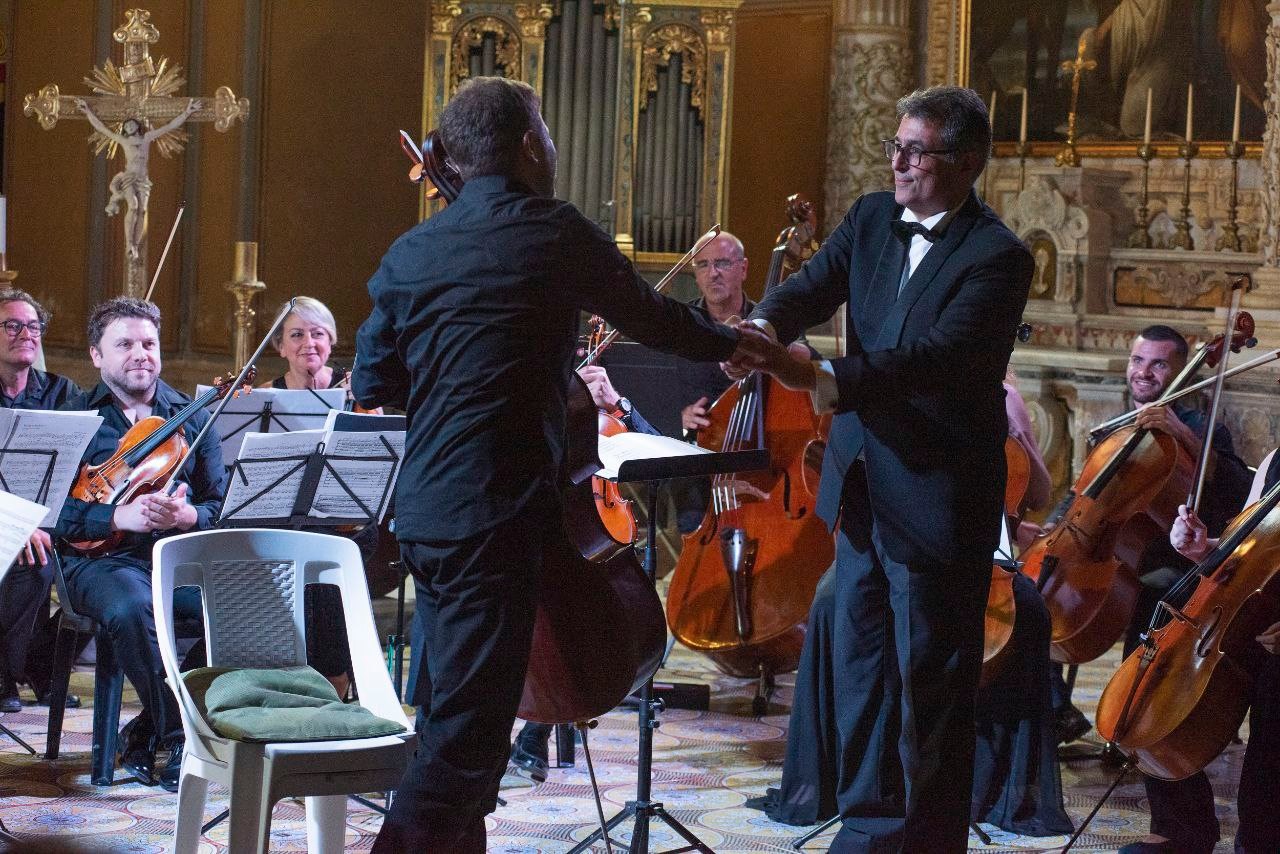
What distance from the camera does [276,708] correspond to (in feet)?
8.51

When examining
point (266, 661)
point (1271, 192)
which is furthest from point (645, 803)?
point (1271, 192)

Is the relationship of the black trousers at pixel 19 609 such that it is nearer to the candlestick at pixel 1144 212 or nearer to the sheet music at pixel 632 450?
the sheet music at pixel 632 450

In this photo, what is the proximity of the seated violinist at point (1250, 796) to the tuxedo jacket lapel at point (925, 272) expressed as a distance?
3.54ft

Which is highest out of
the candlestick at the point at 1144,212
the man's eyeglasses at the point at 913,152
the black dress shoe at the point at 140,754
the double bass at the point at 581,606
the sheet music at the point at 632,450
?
the candlestick at the point at 1144,212

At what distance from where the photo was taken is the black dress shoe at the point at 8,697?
4.43 m

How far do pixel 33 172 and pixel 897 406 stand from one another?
22.8 feet

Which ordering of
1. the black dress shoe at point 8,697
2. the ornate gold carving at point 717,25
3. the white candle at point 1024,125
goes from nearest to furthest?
the black dress shoe at point 8,697, the white candle at point 1024,125, the ornate gold carving at point 717,25

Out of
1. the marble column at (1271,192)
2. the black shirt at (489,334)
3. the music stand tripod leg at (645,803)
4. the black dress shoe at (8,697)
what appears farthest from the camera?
the marble column at (1271,192)

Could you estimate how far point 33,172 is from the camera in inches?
330

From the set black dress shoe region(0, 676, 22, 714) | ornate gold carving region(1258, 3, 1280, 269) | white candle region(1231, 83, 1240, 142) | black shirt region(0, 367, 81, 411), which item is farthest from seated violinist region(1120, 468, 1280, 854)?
white candle region(1231, 83, 1240, 142)

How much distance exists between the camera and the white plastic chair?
2.48 m

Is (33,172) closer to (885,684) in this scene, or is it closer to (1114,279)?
(1114,279)

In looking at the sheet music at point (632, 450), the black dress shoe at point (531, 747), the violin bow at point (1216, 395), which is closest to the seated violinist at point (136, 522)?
the black dress shoe at point (531, 747)

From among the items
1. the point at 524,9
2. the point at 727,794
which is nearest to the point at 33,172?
the point at 524,9
